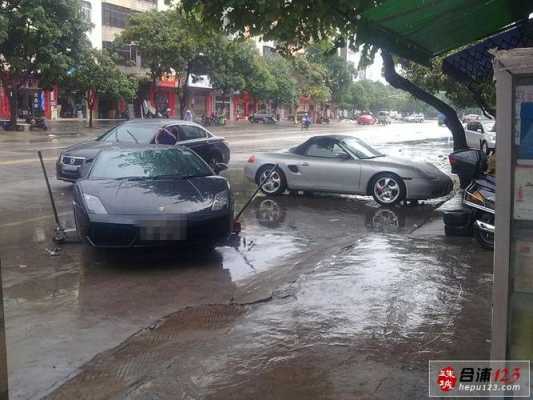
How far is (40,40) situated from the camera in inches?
1218

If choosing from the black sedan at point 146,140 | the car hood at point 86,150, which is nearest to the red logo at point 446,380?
the black sedan at point 146,140

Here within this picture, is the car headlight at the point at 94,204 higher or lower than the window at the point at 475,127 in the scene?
lower

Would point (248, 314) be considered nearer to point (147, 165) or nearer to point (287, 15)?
point (147, 165)

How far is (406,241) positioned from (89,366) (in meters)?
5.04

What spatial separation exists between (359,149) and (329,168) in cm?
78

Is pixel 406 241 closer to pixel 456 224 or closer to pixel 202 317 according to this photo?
pixel 456 224

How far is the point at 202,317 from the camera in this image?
18.0ft

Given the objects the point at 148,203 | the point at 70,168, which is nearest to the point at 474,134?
the point at 70,168

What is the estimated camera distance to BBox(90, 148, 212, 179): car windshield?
8.10 metres

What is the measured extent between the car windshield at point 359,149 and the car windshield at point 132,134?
431 cm

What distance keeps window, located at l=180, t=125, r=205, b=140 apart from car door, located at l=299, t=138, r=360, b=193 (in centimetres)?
362

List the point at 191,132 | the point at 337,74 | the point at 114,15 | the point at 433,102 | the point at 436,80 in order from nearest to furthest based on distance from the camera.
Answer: the point at 433,102, the point at 191,132, the point at 436,80, the point at 114,15, the point at 337,74

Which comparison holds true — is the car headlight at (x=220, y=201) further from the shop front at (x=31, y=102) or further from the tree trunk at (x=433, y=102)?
the shop front at (x=31, y=102)

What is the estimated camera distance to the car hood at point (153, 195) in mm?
7094
